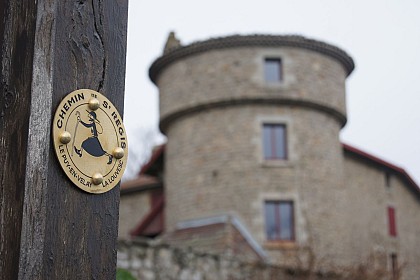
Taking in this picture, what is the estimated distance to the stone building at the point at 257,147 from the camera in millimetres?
21719

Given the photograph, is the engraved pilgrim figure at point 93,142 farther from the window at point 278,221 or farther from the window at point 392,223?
the window at point 392,223

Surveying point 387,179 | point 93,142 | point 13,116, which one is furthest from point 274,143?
point 13,116

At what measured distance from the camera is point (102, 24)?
5.82 ft

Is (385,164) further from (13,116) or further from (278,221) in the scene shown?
(13,116)

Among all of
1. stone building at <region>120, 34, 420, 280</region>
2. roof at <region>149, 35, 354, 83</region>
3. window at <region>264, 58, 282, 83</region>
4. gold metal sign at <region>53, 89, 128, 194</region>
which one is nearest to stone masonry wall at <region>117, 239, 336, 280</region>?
stone building at <region>120, 34, 420, 280</region>

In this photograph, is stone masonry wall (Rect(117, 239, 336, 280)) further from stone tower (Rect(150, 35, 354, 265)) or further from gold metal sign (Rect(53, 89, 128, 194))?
gold metal sign (Rect(53, 89, 128, 194))

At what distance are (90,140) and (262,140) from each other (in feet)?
68.4

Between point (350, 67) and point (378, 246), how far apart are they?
6.67 m

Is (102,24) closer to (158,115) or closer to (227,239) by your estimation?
(227,239)

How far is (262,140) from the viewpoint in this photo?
73.6 feet

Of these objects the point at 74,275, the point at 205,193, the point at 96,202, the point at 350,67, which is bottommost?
the point at 74,275

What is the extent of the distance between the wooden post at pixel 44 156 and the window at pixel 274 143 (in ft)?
68.5

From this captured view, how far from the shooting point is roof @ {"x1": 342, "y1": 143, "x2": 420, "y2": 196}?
25.5 meters

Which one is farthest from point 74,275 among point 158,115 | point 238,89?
point 158,115
